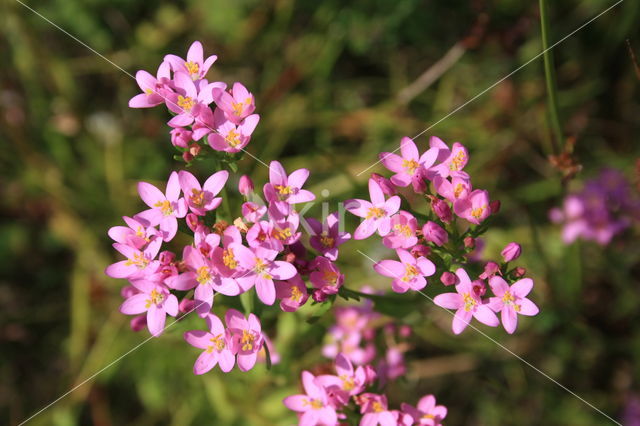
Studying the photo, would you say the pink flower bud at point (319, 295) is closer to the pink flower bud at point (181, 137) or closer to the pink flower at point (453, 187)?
the pink flower at point (453, 187)

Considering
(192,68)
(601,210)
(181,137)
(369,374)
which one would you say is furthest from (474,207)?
(601,210)

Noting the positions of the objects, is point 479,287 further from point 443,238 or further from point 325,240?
point 325,240

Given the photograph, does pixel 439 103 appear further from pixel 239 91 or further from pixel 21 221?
pixel 21 221

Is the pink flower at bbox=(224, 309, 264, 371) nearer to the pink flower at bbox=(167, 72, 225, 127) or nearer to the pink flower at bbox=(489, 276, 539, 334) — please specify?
the pink flower at bbox=(167, 72, 225, 127)

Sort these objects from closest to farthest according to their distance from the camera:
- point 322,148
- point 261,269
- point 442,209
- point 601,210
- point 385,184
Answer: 1. point 261,269
2. point 442,209
3. point 385,184
4. point 601,210
5. point 322,148

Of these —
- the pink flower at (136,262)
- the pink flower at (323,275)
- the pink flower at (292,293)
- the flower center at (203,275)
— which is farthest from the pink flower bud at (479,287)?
the pink flower at (136,262)
